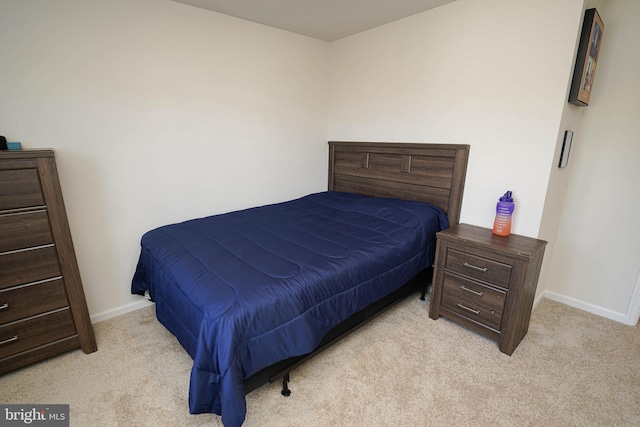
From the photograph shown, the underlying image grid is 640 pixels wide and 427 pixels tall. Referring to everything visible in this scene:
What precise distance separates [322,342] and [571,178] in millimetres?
2391

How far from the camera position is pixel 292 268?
1.63 metres

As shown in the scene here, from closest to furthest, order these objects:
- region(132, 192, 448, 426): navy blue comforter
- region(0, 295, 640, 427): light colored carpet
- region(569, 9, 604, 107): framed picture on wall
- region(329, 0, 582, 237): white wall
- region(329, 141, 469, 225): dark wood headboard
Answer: region(132, 192, 448, 426): navy blue comforter < region(0, 295, 640, 427): light colored carpet < region(569, 9, 604, 107): framed picture on wall < region(329, 0, 582, 237): white wall < region(329, 141, 469, 225): dark wood headboard

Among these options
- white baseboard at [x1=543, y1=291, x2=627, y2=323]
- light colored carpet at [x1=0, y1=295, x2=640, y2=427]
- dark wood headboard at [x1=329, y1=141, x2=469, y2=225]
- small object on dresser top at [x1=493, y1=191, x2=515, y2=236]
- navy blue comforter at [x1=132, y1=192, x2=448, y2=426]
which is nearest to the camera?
navy blue comforter at [x1=132, y1=192, x2=448, y2=426]

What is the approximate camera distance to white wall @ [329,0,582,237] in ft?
6.35

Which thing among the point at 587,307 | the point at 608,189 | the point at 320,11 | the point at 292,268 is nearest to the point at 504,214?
the point at 608,189

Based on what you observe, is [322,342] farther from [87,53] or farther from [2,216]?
[87,53]

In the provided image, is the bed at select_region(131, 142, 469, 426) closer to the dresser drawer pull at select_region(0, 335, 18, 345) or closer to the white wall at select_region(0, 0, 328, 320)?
the white wall at select_region(0, 0, 328, 320)

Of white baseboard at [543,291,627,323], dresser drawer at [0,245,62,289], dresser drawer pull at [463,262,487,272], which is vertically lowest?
white baseboard at [543,291,627,323]

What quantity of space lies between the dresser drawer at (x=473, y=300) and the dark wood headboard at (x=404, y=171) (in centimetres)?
60

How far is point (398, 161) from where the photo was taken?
2.83m

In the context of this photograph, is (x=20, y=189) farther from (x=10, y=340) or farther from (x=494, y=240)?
(x=494, y=240)

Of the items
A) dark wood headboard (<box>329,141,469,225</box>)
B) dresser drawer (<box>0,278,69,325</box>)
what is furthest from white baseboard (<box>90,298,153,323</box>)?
dark wood headboard (<box>329,141,469,225</box>)

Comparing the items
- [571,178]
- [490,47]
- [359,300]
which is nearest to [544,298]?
[571,178]

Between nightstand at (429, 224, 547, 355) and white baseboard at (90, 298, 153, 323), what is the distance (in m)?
2.35
